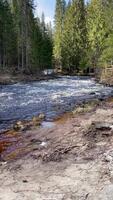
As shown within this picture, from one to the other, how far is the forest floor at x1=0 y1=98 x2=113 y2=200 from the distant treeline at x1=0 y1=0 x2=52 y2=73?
37.1m

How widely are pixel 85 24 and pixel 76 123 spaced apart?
5111cm

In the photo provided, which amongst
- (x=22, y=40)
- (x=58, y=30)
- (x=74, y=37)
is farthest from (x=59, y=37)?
(x=22, y=40)

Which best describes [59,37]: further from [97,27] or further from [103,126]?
[103,126]

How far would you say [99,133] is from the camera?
11.7 metres

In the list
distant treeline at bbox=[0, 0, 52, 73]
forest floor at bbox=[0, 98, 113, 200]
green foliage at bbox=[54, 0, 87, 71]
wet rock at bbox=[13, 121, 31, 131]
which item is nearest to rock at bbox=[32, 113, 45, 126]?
wet rock at bbox=[13, 121, 31, 131]

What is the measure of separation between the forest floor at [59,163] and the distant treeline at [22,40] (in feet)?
122

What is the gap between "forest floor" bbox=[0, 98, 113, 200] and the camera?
24.0 feet

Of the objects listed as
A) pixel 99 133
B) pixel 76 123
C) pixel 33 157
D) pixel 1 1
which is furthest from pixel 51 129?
pixel 1 1

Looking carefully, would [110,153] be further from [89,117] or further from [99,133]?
[89,117]

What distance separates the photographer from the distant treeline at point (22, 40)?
2186 inches

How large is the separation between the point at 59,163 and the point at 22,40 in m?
49.3

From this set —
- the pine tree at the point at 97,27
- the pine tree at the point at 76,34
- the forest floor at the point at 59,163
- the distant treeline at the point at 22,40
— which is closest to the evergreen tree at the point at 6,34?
the distant treeline at the point at 22,40

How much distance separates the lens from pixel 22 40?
2248 inches

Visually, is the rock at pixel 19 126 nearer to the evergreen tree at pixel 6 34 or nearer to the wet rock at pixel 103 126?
the wet rock at pixel 103 126
